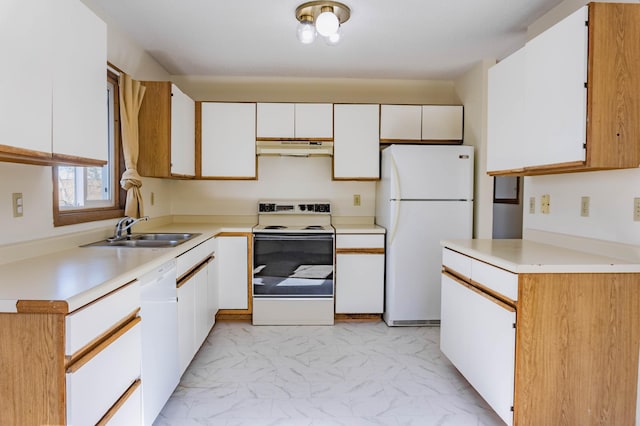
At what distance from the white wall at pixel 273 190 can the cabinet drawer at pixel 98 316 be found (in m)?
2.46

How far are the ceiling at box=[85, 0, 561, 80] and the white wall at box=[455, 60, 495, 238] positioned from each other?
0.17 metres

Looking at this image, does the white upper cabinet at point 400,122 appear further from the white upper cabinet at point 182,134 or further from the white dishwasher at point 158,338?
the white dishwasher at point 158,338

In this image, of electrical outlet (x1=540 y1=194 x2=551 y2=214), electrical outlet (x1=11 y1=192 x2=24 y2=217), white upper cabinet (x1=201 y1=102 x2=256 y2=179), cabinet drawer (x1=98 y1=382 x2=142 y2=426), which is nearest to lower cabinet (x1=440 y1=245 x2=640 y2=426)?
electrical outlet (x1=540 y1=194 x2=551 y2=214)

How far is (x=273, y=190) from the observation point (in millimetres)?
4141

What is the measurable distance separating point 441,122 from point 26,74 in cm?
332

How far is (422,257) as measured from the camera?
3.53m

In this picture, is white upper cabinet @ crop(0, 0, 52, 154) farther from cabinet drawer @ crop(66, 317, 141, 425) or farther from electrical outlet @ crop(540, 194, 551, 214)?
electrical outlet @ crop(540, 194, 551, 214)

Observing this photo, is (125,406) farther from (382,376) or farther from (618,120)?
(618,120)

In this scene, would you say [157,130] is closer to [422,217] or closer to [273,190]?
[273,190]

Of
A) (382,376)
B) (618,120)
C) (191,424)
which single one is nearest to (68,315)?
(191,424)

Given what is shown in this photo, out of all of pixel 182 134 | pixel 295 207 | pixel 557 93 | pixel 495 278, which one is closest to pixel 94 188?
pixel 182 134

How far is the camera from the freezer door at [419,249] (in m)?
3.51

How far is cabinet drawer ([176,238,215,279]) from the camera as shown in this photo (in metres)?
2.34

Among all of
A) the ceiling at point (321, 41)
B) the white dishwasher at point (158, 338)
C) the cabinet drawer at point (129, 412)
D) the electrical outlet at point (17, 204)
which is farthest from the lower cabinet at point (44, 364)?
the ceiling at point (321, 41)
